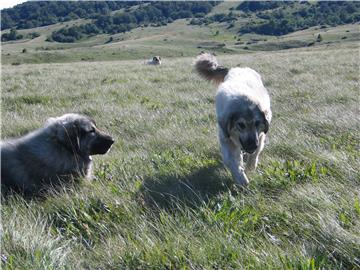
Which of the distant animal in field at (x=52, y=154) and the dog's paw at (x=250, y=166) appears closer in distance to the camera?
the distant animal in field at (x=52, y=154)

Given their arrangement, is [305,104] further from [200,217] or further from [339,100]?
[200,217]

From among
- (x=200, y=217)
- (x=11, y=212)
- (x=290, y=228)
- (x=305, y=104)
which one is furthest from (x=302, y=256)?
(x=305, y=104)

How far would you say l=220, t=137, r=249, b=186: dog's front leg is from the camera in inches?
182

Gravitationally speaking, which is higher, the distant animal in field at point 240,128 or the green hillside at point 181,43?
the distant animal in field at point 240,128

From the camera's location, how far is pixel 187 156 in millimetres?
5621

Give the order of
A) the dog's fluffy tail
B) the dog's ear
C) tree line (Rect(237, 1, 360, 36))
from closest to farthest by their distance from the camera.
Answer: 1. the dog's ear
2. the dog's fluffy tail
3. tree line (Rect(237, 1, 360, 36))

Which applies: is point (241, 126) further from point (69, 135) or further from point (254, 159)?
point (69, 135)

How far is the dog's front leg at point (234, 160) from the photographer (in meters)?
4.63

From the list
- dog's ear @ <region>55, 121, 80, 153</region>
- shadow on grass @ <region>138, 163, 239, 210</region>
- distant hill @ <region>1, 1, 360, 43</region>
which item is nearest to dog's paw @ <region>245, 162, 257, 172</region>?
shadow on grass @ <region>138, 163, 239, 210</region>

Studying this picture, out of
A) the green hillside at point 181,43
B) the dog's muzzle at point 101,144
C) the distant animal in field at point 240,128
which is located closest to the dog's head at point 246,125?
the distant animal in field at point 240,128

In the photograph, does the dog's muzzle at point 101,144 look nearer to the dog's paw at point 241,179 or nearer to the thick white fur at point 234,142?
the thick white fur at point 234,142

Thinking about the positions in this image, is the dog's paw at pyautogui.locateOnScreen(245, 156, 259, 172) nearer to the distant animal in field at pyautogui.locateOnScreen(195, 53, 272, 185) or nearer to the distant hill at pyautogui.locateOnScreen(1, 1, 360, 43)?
the distant animal in field at pyautogui.locateOnScreen(195, 53, 272, 185)

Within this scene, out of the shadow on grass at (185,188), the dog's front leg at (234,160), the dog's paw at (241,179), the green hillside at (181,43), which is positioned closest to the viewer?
the shadow on grass at (185,188)

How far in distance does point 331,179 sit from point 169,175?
5.92 ft
